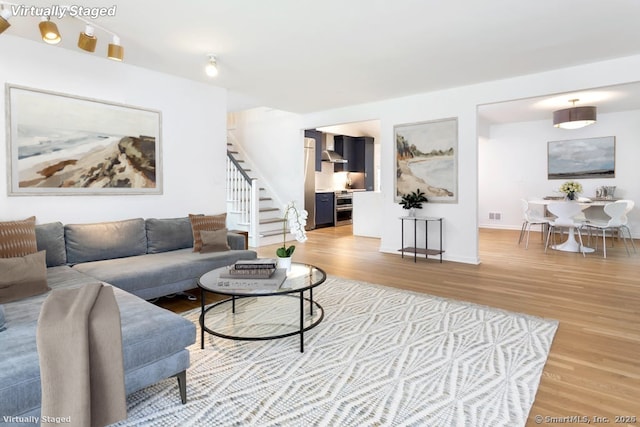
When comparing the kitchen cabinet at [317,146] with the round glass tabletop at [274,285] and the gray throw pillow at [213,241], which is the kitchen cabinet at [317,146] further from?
the round glass tabletop at [274,285]

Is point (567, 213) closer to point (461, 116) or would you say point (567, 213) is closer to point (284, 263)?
point (461, 116)

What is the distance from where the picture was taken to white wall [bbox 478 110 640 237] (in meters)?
7.37

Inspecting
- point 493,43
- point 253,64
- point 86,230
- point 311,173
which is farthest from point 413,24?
point 311,173

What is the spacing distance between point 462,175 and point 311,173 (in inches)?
157

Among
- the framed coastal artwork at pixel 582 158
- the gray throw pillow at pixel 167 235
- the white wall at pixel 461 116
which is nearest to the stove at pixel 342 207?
the white wall at pixel 461 116

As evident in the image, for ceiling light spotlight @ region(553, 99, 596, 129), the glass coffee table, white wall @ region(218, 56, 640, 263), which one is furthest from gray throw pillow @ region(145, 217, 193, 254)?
ceiling light spotlight @ region(553, 99, 596, 129)

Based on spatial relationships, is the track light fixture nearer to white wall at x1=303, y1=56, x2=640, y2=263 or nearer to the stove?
white wall at x1=303, y1=56, x2=640, y2=263

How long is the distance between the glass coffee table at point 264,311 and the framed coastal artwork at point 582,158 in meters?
7.55

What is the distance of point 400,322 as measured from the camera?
294 centimetres

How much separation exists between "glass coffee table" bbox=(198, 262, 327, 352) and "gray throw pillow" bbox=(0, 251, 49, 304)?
3.42ft

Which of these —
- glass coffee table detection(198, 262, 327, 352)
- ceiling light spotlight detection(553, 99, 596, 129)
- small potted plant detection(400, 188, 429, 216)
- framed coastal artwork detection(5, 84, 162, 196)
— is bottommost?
glass coffee table detection(198, 262, 327, 352)

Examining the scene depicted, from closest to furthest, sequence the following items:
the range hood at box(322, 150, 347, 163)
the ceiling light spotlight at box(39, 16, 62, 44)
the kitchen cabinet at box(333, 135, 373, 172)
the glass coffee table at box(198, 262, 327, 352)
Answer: the glass coffee table at box(198, 262, 327, 352) < the ceiling light spotlight at box(39, 16, 62, 44) < the range hood at box(322, 150, 347, 163) < the kitchen cabinet at box(333, 135, 373, 172)

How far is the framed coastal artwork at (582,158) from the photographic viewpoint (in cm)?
755

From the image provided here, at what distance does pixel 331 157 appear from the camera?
976 centimetres
